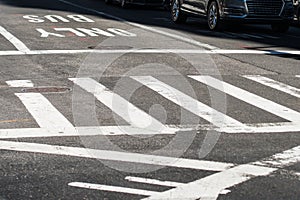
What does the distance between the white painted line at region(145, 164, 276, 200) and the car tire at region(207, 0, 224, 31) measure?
14290mm

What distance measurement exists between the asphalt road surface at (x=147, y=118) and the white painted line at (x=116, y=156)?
1 centimetres

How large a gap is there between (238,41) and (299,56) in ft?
10.0

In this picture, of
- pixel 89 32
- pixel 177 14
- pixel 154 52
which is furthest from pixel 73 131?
pixel 177 14

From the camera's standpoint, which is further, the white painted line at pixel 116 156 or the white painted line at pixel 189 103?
the white painted line at pixel 189 103

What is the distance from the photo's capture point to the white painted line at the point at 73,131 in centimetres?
843

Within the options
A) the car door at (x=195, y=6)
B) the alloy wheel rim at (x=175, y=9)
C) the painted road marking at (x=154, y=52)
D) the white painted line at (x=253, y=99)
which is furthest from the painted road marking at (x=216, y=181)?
the alloy wheel rim at (x=175, y=9)

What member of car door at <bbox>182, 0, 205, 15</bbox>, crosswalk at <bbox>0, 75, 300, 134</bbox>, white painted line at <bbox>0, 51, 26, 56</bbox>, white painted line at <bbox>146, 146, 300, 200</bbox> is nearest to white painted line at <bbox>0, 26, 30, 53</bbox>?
white painted line at <bbox>0, 51, 26, 56</bbox>

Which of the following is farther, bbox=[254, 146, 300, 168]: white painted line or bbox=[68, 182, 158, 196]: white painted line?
bbox=[254, 146, 300, 168]: white painted line

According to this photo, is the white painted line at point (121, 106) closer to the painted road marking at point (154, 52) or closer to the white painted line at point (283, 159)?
the white painted line at point (283, 159)

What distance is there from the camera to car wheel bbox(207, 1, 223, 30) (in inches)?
838

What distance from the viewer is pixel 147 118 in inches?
371

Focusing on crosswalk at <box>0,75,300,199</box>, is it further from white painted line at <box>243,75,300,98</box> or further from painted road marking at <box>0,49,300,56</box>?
painted road marking at <box>0,49,300,56</box>

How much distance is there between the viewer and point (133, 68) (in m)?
13.6

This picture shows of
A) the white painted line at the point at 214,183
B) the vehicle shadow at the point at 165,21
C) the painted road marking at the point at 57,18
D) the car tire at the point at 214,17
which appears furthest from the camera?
the painted road marking at the point at 57,18
